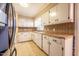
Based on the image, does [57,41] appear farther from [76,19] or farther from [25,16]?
[25,16]

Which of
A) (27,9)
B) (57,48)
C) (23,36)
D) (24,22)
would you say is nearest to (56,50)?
(57,48)

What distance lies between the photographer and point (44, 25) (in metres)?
2.54

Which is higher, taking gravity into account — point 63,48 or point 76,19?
point 76,19

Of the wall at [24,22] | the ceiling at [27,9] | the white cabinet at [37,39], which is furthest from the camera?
the white cabinet at [37,39]

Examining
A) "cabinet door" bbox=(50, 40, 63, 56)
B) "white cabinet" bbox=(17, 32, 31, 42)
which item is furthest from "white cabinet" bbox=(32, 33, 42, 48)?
"cabinet door" bbox=(50, 40, 63, 56)

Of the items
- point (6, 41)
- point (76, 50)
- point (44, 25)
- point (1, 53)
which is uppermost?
point (44, 25)

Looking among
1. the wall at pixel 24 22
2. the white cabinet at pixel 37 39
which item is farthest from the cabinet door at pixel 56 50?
the wall at pixel 24 22

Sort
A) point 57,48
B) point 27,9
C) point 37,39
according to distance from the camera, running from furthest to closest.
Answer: point 37,39, point 57,48, point 27,9

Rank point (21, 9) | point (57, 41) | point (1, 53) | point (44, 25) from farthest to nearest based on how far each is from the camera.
Answer: point (44, 25)
point (57, 41)
point (21, 9)
point (1, 53)

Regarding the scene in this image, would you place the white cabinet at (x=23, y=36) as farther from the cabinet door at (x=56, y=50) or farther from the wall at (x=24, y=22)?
the cabinet door at (x=56, y=50)

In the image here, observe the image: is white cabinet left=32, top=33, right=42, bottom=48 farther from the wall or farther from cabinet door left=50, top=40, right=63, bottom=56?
cabinet door left=50, top=40, right=63, bottom=56

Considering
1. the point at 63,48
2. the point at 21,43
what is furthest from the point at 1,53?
the point at 63,48

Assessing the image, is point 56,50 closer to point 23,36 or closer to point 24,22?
point 23,36

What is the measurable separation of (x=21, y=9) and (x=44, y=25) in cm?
136
